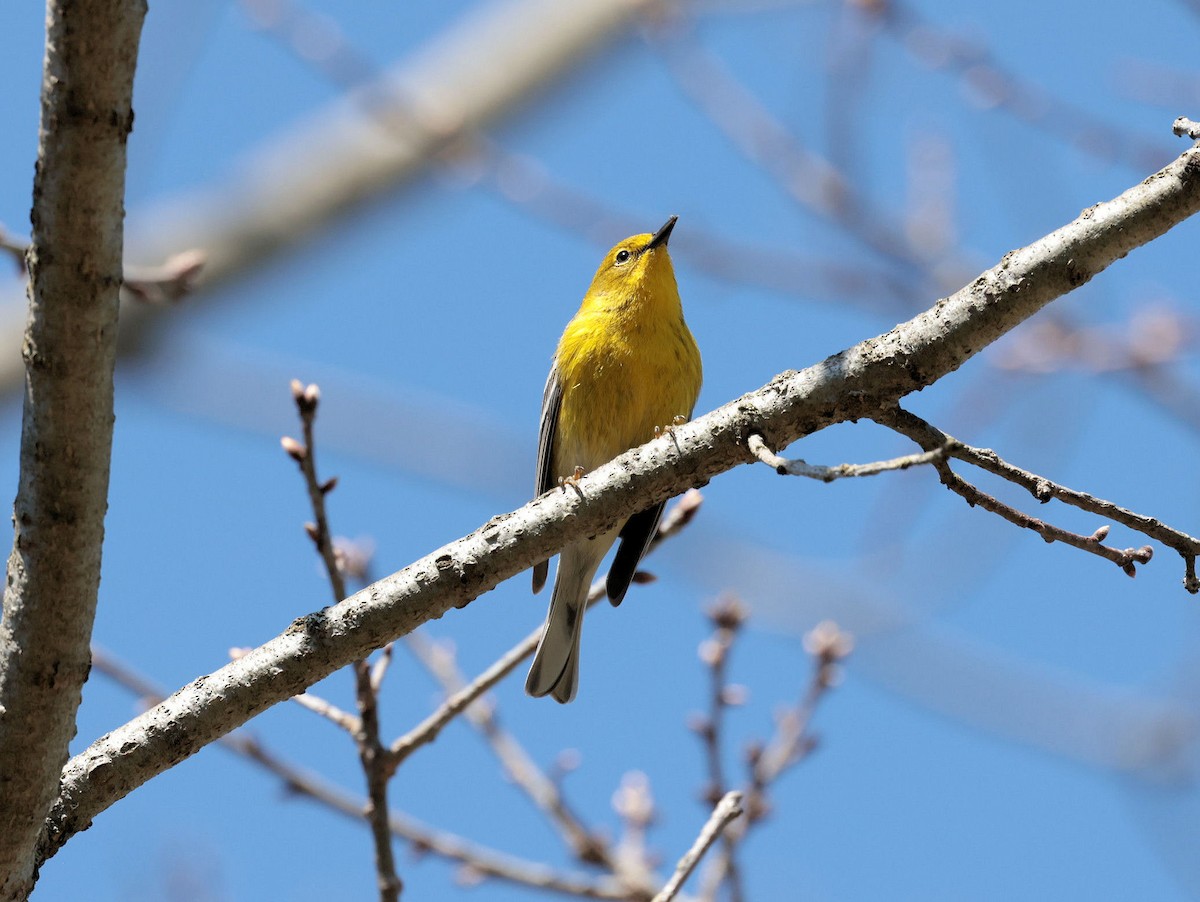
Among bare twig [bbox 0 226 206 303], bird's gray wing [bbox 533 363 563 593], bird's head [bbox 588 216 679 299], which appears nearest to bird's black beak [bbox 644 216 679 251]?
bird's head [bbox 588 216 679 299]

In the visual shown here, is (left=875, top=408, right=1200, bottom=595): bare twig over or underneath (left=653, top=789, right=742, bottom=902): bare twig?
over

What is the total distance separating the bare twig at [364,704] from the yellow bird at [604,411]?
195cm

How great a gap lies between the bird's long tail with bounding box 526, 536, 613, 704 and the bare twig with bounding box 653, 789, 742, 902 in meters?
2.06

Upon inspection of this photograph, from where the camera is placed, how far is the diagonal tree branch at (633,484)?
2830 mm

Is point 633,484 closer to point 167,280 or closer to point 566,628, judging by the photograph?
point 167,280

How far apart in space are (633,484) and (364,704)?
95 centimetres

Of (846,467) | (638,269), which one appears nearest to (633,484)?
(846,467)

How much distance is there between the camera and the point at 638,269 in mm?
6324

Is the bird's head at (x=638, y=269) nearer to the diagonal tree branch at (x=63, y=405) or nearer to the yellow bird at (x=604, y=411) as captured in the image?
the yellow bird at (x=604, y=411)

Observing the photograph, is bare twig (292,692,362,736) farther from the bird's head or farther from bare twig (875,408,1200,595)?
the bird's head

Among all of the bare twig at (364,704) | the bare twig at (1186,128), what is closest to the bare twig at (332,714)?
the bare twig at (364,704)

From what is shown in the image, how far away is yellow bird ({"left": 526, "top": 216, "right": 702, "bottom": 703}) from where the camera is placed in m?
5.56

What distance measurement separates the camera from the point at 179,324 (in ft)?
27.6

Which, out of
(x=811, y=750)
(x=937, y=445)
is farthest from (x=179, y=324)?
(x=937, y=445)
